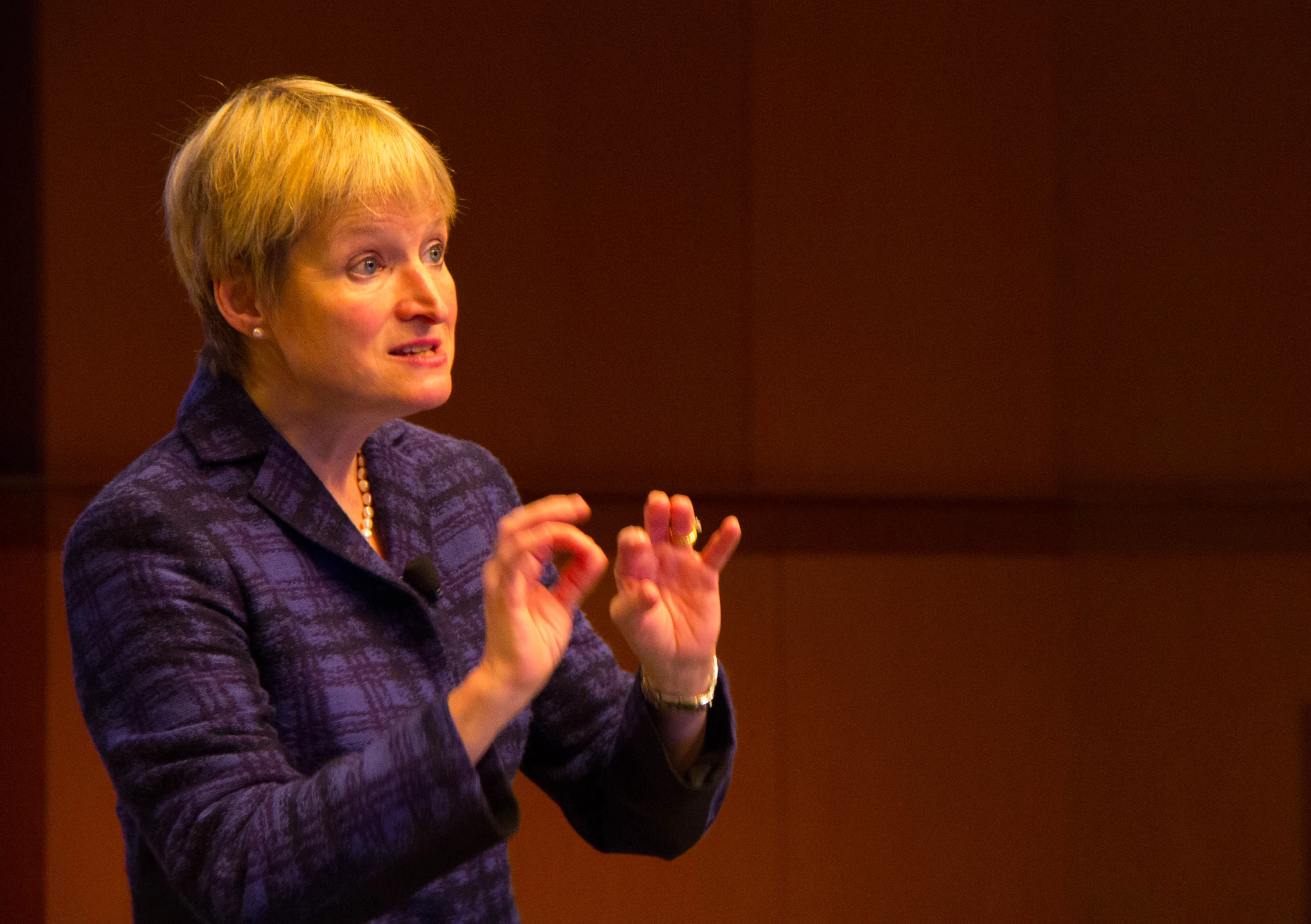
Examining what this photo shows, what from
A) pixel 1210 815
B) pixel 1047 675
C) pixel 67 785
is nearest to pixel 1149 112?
pixel 1047 675

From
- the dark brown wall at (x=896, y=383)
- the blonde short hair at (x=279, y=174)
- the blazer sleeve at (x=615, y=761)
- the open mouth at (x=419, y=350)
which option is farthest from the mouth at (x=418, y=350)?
the dark brown wall at (x=896, y=383)

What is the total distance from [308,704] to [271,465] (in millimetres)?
217

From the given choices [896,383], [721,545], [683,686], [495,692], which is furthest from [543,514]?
[896,383]

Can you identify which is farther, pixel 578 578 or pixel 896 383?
pixel 896 383

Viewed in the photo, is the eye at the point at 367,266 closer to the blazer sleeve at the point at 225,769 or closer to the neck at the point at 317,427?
the neck at the point at 317,427

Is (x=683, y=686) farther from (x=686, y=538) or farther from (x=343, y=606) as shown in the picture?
(x=343, y=606)

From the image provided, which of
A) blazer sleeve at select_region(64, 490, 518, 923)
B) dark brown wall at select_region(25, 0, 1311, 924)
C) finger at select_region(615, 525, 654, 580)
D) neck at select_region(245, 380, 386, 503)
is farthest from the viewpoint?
dark brown wall at select_region(25, 0, 1311, 924)

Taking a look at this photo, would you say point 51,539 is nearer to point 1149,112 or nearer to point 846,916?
point 846,916

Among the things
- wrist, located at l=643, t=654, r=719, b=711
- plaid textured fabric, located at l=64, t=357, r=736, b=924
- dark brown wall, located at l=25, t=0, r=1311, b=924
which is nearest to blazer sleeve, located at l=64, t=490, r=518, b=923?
plaid textured fabric, located at l=64, t=357, r=736, b=924

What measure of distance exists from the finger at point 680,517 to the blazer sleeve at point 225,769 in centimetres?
25

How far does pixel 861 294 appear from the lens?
2.87 m

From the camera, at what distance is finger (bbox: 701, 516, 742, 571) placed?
121 cm

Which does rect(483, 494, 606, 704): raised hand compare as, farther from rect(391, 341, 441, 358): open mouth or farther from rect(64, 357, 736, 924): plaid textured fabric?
rect(391, 341, 441, 358): open mouth

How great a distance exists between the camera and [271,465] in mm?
1246
